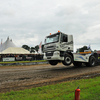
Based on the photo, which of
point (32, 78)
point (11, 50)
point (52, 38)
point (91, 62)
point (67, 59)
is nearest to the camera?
point (32, 78)

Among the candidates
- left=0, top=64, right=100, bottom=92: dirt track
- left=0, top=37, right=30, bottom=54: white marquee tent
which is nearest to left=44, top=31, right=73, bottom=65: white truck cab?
left=0, top=64, right=100, bottom=92: dirt track

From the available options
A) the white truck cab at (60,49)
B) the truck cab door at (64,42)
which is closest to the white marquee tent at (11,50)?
the white truck cab at (60,49)

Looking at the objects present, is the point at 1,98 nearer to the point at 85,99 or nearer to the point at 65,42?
the point at 85,99

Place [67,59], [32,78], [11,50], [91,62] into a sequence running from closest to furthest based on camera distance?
[32,78], [67,59], [91,62], [11,50]

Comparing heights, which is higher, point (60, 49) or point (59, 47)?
point (59, 47)

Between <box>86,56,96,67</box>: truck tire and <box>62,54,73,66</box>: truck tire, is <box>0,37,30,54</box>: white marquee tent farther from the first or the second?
<box>62,54,73,66</box>: truck tire

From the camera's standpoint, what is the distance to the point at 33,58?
23172mm

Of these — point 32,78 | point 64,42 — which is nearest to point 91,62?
point 64,42

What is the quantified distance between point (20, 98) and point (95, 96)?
2.48m

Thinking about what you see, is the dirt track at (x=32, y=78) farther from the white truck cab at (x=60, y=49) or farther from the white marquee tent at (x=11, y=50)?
the white marquee tent at (x=11, y=50)

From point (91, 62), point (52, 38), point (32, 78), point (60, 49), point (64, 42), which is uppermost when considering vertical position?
point (52, 38)

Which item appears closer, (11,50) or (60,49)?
(60,49)

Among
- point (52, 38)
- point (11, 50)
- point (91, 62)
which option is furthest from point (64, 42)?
point (11, 50)

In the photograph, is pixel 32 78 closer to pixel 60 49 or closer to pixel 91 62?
pixel 60 49
